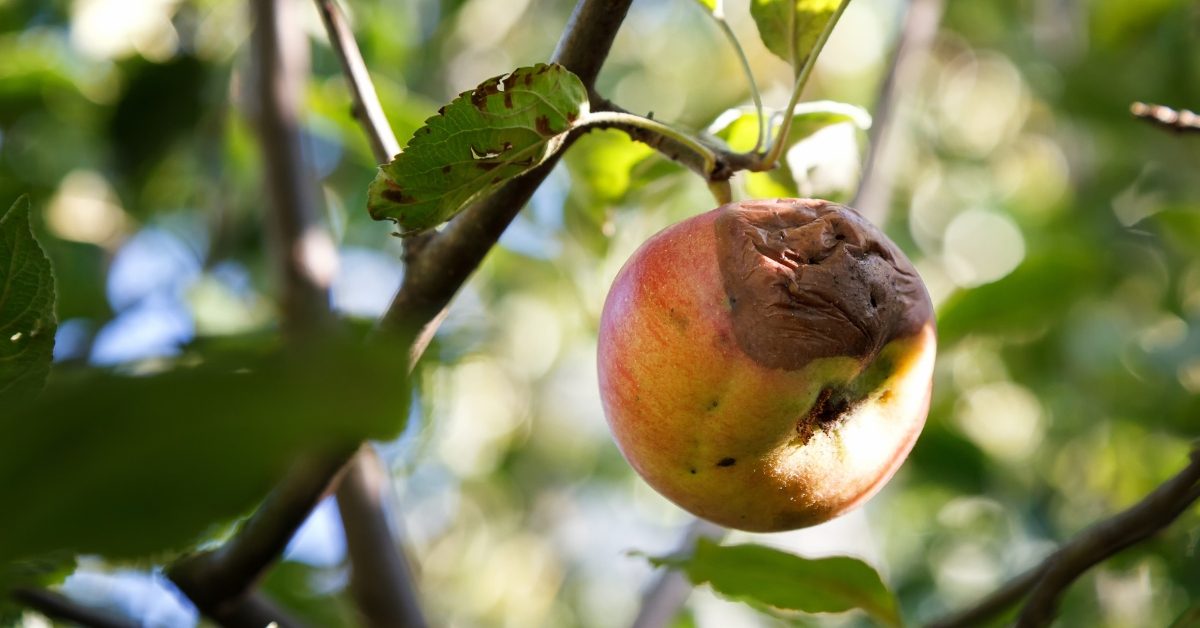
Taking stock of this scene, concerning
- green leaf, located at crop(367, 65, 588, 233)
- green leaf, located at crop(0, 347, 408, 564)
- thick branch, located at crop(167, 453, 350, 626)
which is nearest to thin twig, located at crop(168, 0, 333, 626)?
thick branch, located at crop(167, 453, 350, 626)

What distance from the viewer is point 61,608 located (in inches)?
32.4

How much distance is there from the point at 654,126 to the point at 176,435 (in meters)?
0.49

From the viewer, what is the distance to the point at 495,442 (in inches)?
142

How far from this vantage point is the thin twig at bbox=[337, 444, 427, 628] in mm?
1136

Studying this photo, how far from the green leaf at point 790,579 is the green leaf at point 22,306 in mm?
483

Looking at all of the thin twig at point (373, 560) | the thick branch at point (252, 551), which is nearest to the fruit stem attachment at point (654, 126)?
the thick branch at point (252, 551)

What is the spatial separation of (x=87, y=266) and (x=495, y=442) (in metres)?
2.15

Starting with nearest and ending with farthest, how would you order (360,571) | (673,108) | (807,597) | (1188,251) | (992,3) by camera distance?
(807,597)
(360,571)
(1188,251)
(992,3)
(673,108)

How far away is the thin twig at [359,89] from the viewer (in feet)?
2.87

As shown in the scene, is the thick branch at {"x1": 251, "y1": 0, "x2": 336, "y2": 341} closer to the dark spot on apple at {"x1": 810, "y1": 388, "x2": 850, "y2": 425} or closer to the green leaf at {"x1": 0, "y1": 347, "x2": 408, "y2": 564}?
the dark spot on apple at {"x1": 810, "y1": 388, "x2": 850, "y2": 425}

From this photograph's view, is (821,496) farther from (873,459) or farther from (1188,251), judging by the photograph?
(1188,251)

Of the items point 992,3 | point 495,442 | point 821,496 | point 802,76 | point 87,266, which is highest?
point 802,76

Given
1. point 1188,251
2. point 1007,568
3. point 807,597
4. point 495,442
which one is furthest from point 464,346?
point 495,442

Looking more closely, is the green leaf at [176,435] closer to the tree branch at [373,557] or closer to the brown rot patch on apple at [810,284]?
the brown rot patch on apple at [810,284]
